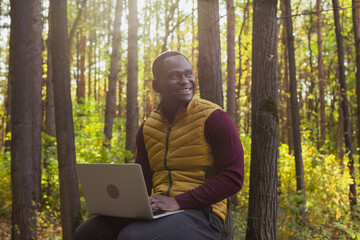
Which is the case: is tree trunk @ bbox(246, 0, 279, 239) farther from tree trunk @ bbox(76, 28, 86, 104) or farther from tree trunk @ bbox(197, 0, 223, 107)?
tree trunk @ bbox(76, 28, 86, 104)

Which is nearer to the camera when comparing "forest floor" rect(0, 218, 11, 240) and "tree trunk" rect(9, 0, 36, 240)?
"tree trunk" rect(9, 0, 36, 240)

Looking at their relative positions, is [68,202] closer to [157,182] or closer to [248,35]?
[157,182]

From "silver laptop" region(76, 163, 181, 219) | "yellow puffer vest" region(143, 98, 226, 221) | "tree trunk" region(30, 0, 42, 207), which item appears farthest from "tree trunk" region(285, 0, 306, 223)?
"silver laptop" region(76, 163, 181, 219)

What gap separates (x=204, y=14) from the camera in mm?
4859

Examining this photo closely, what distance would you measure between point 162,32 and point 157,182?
68.6ft

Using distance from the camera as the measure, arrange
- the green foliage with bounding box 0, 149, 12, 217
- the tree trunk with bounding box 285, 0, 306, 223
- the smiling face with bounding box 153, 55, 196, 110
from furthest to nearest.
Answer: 1. the green foliage with bounding box 0, 149, 12, 217
2. the tree trunk with bounding box 285, 0, 306, 223
3. the smiling face with bounding box 153, 55, 196, 110

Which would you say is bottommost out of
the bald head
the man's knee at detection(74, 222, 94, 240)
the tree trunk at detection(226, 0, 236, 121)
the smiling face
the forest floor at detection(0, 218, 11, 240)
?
the forest floor at detection(0, 218, 11, 240)

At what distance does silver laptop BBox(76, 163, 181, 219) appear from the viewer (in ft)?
8.34

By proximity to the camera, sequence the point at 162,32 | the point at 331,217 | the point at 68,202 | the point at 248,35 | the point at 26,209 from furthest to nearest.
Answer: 1. the point at 162,32
2. the point at 248,35
3. the point at 331,217
4. the point at 26,209
5. the point at 68,202

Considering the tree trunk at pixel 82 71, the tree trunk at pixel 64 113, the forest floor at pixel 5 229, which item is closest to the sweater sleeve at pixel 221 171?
the tree trunk at pixel 64 113

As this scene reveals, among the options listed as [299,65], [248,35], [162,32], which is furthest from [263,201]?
[299,65]

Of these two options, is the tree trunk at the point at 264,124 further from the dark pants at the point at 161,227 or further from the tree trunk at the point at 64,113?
the tree trunk at the point at 64,113

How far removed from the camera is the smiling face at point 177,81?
3137 mm

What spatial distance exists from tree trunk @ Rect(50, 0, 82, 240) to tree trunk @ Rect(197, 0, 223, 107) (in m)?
1.86
